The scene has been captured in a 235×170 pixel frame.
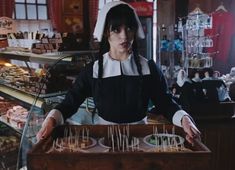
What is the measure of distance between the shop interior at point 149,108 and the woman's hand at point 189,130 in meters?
0.03

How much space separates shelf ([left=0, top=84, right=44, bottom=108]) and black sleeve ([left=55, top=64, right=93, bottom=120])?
0.94 meters

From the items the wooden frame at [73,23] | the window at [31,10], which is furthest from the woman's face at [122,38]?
the wooden frame at [73,23]

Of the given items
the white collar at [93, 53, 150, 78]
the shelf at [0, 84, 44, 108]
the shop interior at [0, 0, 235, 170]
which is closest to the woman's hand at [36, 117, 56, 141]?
the shop interior at [0, 0, 235, 170]

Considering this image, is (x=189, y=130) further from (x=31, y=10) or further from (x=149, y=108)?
(x=31, y=10)

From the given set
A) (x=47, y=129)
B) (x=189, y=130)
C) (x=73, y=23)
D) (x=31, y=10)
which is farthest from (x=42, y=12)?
(x=189, y=130)

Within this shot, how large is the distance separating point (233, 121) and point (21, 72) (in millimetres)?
2050

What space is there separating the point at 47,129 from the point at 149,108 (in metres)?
1.42

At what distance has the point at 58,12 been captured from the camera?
347 inches

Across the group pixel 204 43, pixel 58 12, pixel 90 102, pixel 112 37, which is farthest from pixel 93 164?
pixel 58 12

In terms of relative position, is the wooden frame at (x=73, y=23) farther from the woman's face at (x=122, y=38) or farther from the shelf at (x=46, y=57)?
the woman's face at (x=122, y=38)

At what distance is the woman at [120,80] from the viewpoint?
1525 mm

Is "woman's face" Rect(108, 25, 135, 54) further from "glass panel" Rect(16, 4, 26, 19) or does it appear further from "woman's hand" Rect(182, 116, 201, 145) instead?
"glass panel" Rect(16, 4, 26, 19)

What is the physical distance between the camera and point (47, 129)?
126 centimetres

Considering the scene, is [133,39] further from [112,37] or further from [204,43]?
[204,43]
